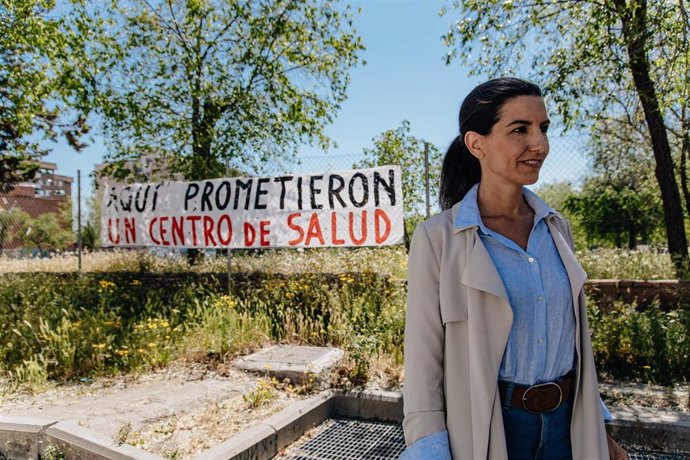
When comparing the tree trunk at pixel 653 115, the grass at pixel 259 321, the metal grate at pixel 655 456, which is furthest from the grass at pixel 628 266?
the metal grate at pixel 655 456

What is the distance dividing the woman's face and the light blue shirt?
0.57ft

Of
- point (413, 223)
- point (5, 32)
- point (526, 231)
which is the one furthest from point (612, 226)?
point (526, 231)

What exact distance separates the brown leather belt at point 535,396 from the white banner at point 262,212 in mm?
5402

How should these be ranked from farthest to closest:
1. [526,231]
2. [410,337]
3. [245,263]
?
[245,263] < [526,231] < [410,337]

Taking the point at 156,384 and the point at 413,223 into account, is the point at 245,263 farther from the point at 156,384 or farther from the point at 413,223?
Result: the point at 156,384

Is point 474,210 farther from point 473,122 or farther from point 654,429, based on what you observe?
point 654,429

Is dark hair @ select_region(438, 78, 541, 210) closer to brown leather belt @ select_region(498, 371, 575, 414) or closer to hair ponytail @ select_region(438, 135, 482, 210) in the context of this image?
hair ponytail @ select_region(438, 135, 482, 210)

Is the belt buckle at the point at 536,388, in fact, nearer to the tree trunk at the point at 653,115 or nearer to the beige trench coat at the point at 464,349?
the beige trench coat at the point at 464,349

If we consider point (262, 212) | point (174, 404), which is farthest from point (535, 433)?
point (262, 212)

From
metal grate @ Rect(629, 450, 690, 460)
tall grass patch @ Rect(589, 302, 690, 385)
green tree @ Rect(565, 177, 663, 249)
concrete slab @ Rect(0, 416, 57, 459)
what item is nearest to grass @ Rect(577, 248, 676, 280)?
tall grass patch @ Rect(589, 302, 690, 385)

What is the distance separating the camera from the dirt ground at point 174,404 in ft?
12.2

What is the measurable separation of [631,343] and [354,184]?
3.98m

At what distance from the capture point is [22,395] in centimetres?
490

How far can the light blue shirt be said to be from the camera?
158 cm
